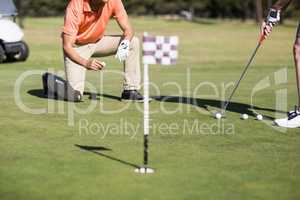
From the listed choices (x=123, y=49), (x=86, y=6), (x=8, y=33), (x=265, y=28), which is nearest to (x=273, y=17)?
(x=265, y=28)

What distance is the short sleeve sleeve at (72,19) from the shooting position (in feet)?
30.4

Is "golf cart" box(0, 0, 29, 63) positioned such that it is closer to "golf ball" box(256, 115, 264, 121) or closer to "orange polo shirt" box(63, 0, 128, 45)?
"orange polo shirt" box(63, 0, 128, 45)

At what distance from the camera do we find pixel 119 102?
10000mm

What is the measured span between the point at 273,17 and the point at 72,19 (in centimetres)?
280

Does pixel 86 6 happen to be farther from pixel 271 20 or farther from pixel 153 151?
pixel 153 151

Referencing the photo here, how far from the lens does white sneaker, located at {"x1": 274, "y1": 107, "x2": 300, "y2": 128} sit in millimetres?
8016

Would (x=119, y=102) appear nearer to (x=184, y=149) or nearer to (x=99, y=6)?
(x=99, y=6)

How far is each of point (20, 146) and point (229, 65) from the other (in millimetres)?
11997

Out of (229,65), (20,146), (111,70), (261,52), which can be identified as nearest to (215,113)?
(20,146)

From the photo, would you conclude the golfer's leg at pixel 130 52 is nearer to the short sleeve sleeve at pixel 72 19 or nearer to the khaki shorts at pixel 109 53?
the khaki shorts at pixel 109 53

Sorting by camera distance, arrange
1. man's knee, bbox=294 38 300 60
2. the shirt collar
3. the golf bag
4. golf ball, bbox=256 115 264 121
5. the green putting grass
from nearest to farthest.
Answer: the green putting grass < man's knee, bbox=294 38 300 60 < golf ball, bbox=256 115 264 121 < the shirt collar < the golf bag

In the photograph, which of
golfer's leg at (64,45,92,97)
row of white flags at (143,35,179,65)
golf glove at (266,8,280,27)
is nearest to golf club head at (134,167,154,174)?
row of white flags at (143,35,179,65)

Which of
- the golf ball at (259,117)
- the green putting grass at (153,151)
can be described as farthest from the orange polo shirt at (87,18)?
the golf ball at (259,117)

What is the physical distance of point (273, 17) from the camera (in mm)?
8422
